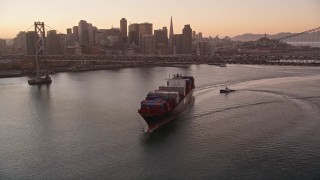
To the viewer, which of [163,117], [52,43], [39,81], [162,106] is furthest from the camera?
[52,43]

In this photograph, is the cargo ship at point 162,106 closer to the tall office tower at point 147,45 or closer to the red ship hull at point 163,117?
the red ship hull at point 163,117

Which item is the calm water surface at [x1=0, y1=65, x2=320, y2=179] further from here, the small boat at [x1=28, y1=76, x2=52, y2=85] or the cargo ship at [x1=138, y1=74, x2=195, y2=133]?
the small boat at [x1=28, y1=76, x2=52, y2=85]

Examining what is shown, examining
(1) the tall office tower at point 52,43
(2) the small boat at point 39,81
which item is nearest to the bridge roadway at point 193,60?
(2) the small boat at point 39,81

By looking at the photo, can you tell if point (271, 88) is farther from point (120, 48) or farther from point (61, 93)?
point (120, 48)

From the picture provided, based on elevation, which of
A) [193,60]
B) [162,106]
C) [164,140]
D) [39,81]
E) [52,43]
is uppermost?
[52,43]

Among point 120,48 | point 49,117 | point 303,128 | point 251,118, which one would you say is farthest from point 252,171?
point 120,48

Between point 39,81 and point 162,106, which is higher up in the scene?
point 39,81

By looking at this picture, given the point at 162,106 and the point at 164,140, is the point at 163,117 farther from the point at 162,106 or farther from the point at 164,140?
the point at 164,140

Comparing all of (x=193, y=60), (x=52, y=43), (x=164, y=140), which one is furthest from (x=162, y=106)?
(x=52, y=43)
